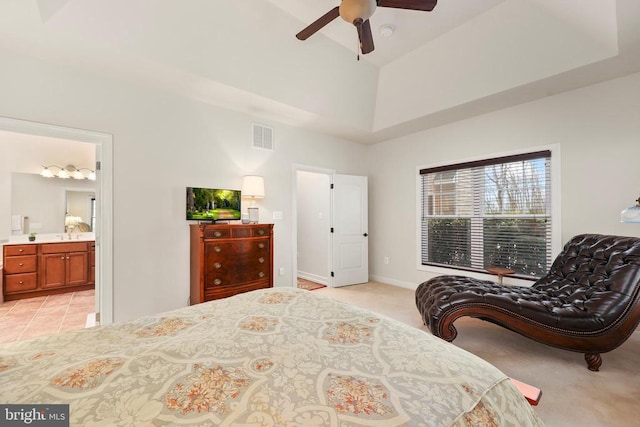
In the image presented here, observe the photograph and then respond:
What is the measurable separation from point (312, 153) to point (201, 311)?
3674 mm

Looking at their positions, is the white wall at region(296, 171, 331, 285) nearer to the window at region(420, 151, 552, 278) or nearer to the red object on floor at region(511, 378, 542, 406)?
the window at region(420, 151, 552, 278)

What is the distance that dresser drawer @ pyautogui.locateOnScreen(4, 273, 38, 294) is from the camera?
4.07 meters

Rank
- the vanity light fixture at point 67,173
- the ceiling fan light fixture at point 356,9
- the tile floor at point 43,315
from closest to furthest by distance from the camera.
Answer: the ceiling fan light fixture at point 356,9
the tile floor at point 43,315
the vanity light fixture at point 67,173

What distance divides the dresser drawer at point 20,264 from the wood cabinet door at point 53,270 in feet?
0.32

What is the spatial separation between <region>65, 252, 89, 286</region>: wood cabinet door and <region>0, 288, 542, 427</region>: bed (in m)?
4.56

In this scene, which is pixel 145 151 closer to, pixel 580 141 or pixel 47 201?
pixel 47 201

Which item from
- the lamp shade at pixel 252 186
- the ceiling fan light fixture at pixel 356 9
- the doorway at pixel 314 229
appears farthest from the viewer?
the doorway at pixel 314 229

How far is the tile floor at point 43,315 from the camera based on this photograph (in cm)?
301

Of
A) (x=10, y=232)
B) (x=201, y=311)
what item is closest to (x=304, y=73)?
(x=201, y=311)

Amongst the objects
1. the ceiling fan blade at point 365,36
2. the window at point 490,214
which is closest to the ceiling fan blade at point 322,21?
the ceiling fan blade at point 365,36

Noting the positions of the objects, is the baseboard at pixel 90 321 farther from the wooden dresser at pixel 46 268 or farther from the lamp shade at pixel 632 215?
the lamp shade at pixel 632 215

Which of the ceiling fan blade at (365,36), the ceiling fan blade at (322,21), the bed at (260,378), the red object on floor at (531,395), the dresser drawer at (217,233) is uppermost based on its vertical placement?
the ceiling fan blade at (322,21)

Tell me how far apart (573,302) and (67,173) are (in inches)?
286

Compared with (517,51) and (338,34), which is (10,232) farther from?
(517,51)
